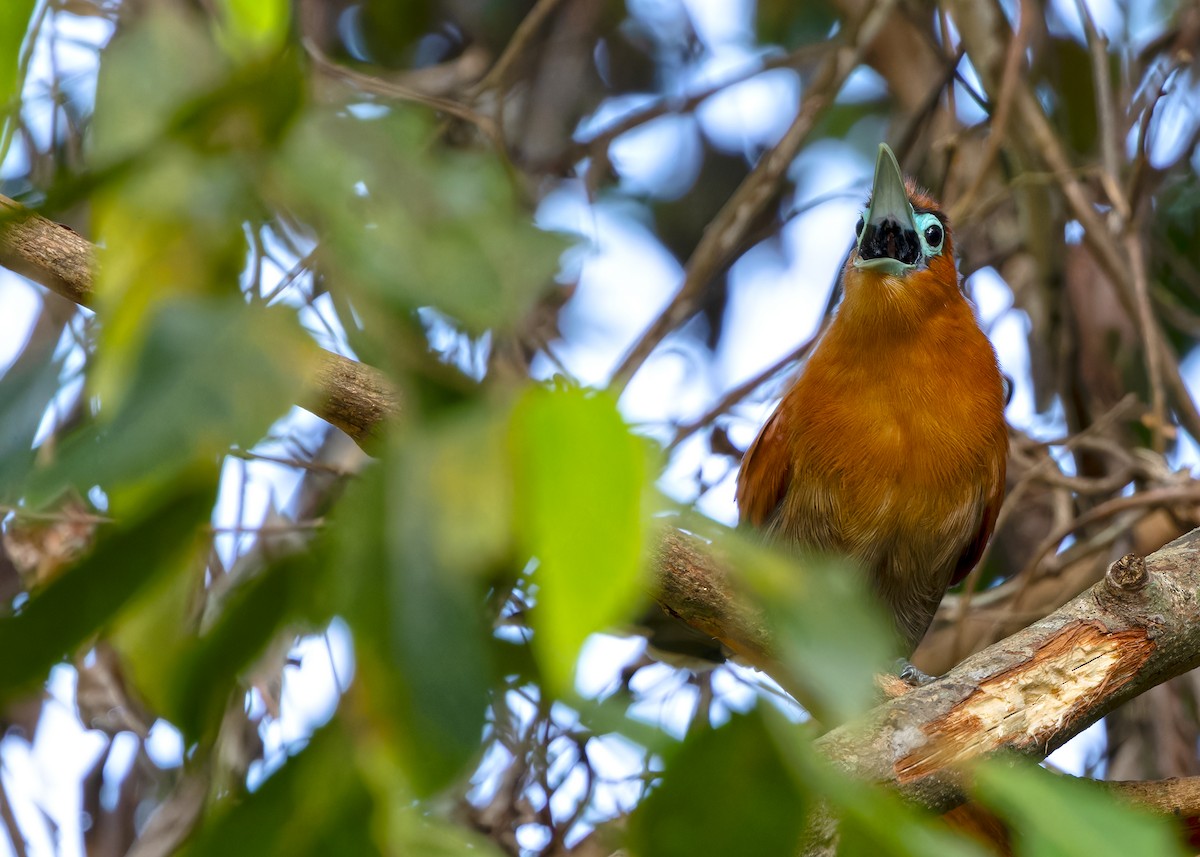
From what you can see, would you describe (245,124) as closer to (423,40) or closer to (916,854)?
(916,854)

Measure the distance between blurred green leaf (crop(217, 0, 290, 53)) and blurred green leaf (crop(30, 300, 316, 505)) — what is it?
20 centimetres

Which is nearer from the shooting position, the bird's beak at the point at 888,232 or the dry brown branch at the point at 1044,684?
the dry brown branch at the point at 1044,684

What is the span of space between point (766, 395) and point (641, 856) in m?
3.22

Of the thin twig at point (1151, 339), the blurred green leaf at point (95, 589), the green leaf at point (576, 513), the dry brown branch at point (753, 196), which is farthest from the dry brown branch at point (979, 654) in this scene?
the dry brown branch at point (753, 196)

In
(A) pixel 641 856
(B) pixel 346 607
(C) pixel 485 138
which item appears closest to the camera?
(B) pixel 346 607

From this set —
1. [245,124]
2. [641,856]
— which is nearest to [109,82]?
[245,124]

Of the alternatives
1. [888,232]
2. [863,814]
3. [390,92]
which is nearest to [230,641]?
[863,814]

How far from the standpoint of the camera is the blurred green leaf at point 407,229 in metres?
0.90

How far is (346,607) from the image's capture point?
862mm

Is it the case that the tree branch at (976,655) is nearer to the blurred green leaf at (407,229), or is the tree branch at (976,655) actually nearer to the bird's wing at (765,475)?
the blurred green leaf at (407,229)

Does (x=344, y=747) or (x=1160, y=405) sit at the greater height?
(x=344, y=747)

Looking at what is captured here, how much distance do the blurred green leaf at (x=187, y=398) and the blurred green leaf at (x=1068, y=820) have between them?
1.79 feet

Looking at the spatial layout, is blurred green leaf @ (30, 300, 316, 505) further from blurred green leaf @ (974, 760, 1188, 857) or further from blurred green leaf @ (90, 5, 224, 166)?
blurred green leaf @ (974, 760, 1188, 857)

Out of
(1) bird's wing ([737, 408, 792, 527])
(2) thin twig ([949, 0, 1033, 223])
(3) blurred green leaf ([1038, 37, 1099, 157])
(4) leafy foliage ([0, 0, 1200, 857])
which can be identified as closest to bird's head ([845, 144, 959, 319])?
(2) thin twig ([949, 0, 1033, 223])
